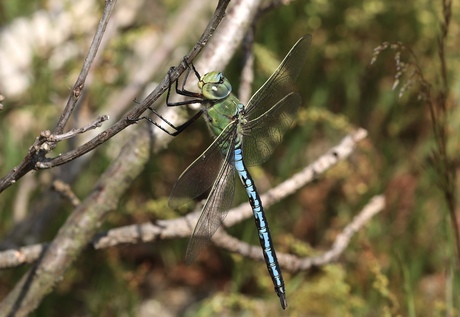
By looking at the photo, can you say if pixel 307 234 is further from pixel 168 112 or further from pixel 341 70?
pixel 168 112

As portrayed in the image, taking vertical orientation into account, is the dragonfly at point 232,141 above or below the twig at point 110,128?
above

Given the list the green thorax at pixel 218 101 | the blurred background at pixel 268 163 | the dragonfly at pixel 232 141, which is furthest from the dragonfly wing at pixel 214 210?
the blurred background at pixel 268 163

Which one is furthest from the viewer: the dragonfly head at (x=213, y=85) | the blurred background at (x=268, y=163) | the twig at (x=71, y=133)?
the blurred background at (x=268, y=163)

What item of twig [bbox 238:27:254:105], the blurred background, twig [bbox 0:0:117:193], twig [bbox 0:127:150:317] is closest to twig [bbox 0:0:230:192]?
twig [bbox 0:0:117:193]

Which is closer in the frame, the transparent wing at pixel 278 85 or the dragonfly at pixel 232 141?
the dragonfly at pixel 232 141

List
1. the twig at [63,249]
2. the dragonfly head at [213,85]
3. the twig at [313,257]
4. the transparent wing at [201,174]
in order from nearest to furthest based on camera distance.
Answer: the twig at [63,249]
the dragonfly head at [213,85]
the transparent wing at [201,174]
the twig at [313,257]

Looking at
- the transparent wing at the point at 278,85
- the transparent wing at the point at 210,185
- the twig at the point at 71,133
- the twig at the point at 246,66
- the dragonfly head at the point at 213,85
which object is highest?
the twig at the point at 246,66

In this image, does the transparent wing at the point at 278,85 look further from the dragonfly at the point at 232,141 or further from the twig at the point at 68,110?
the twig at the point at 68,110
